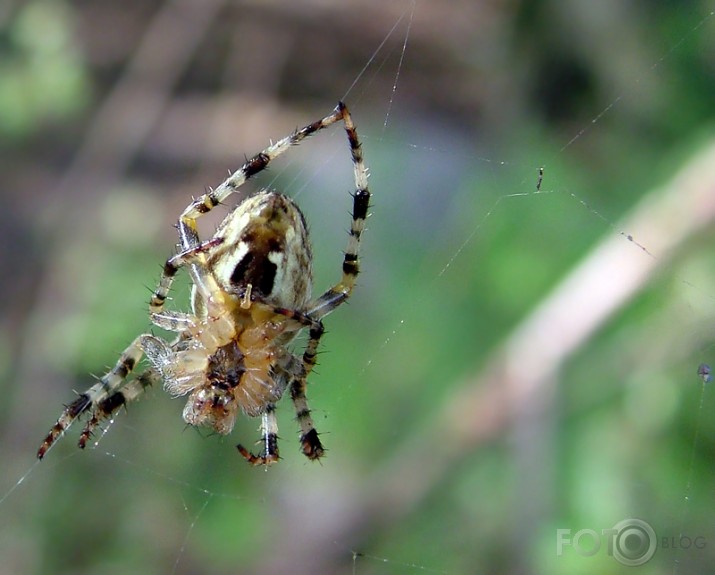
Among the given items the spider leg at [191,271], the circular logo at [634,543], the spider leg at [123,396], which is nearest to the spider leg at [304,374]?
the spider leg at [191,271]

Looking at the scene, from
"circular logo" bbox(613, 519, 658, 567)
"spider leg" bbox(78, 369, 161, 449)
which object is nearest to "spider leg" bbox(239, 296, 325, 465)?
"spider leg" bbox(78, 369, 161, 449)

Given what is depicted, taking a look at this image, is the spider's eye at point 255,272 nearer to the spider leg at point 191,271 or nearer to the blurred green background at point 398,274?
the spider leg at point 191,271

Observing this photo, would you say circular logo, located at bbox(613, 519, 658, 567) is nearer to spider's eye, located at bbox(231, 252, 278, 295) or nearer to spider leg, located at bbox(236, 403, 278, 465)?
spider leg, located at bbox(236, 403, 278, 465)

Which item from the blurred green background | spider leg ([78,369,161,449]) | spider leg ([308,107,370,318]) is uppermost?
the blurred green background

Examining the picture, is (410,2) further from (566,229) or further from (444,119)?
(566,229)

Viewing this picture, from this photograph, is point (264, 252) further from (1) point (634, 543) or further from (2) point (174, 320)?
(1) point (634, 543)

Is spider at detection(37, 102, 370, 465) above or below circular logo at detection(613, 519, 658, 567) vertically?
below

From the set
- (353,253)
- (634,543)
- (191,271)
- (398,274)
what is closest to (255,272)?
(191,271)
